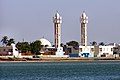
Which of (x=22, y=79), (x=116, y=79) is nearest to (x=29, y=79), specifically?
(x=22, y=79)

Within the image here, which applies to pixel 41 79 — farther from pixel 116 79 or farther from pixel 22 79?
pixel 116 79

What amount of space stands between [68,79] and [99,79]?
392 cm

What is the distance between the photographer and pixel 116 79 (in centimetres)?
7388

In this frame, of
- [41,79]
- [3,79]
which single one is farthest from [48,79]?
[3,79]

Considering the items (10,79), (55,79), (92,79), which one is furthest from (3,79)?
(92,79)

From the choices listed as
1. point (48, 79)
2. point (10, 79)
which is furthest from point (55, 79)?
point (10, 79)

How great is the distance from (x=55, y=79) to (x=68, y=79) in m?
1.81

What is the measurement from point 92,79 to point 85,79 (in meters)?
1.21

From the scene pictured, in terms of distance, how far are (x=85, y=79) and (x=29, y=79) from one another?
7.20 meters

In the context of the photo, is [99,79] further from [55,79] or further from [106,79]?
[55,79]

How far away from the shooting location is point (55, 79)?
76.1 m

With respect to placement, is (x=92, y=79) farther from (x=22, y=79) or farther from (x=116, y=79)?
(x=22, y=79)

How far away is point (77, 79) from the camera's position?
75.2 metres

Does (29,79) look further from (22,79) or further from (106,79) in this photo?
(106,79)
